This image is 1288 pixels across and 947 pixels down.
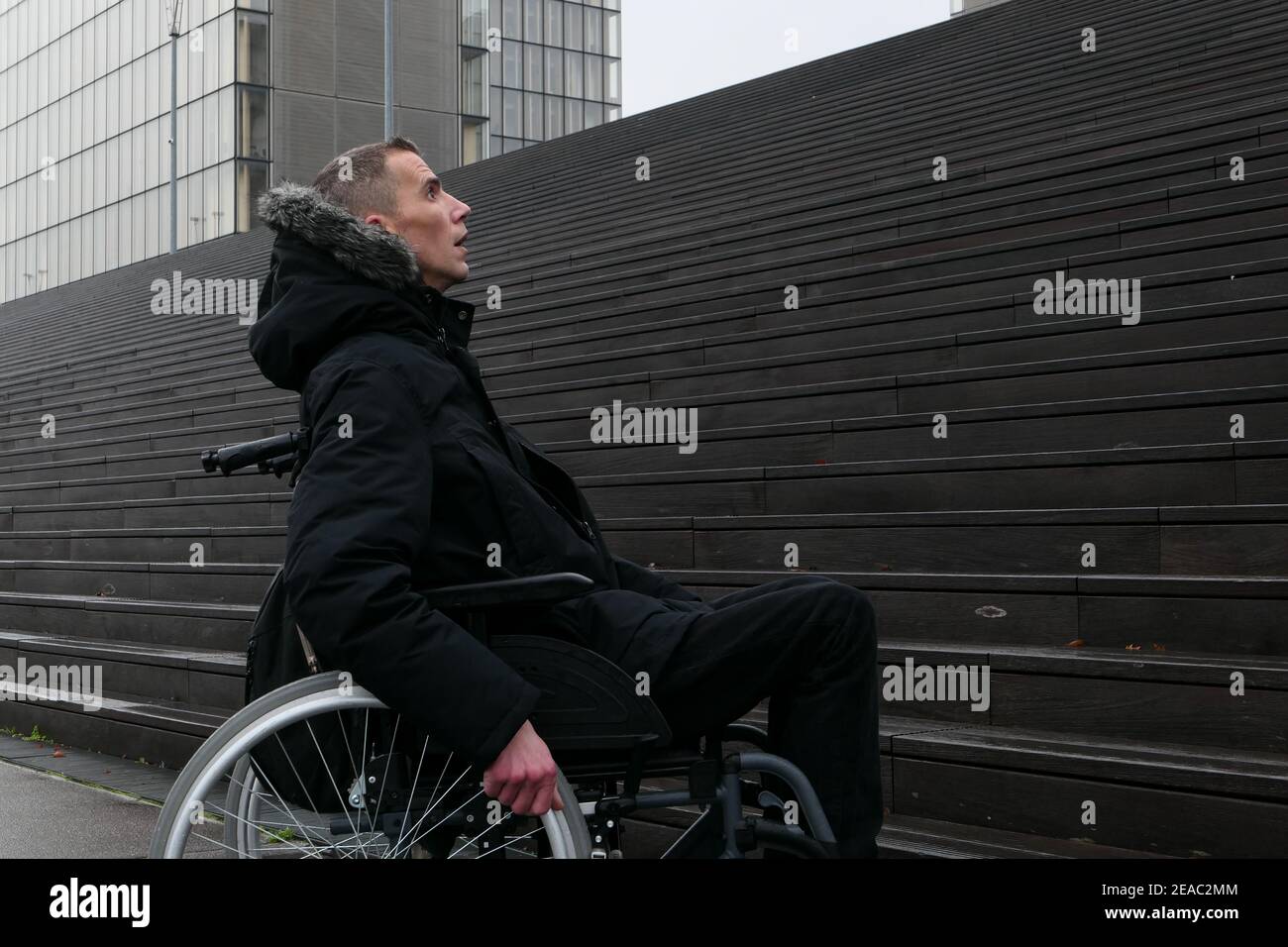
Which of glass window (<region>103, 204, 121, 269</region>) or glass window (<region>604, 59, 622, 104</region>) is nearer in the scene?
glass window (<region>103, 204, 121, 269</region>)

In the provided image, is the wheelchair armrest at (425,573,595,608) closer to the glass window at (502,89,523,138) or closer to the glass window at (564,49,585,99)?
the glass window at (502,89,523,138)

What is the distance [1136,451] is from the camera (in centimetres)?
427

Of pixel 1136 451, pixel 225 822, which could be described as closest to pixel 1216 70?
pixel 1136 451

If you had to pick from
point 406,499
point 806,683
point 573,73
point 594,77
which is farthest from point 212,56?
point 806,683

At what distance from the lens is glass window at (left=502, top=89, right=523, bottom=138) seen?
178 ft

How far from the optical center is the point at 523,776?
7.15 ft

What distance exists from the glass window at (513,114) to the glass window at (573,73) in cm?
261

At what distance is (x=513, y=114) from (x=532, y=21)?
3821mm

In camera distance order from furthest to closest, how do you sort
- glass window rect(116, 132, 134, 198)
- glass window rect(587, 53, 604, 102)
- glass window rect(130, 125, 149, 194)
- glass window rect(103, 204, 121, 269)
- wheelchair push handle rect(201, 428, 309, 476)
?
glass window rect(587, 53, 604, 102) < glass window rect(103, 204, 121, 269) < glass window rect(116, 132, 134, 198) < glass window rect(130, 125, 149, 194) < wheelchair push handle rect(201, 428, 309, 476)

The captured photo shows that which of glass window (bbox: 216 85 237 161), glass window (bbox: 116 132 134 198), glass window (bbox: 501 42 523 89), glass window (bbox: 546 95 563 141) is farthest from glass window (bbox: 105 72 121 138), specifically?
glass window (bbox: 546 95 563 141)

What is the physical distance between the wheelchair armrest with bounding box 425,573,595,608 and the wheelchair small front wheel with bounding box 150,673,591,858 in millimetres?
197

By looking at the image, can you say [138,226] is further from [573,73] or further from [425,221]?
[425,221]

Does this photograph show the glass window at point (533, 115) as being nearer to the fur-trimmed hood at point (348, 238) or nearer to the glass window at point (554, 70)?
the glass window at point (554, 70)

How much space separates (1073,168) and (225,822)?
5.67 meters
